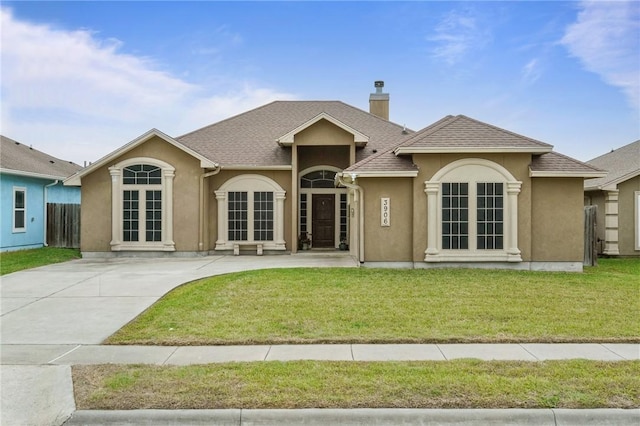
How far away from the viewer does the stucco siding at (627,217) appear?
1814 centimetres

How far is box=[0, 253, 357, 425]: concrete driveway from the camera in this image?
4793 mm

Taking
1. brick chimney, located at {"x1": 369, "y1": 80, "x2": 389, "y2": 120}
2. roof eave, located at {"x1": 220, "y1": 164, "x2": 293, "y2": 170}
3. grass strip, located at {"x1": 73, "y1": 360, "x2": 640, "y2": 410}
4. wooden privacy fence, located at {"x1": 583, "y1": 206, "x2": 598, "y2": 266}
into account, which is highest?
brick chimney, located at {"x1": 369, "y1": 80, "x2": 389, "y2": 120}

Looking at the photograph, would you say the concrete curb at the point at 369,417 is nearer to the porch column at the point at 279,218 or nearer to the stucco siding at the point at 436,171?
the stucco siding at the point at 436,171

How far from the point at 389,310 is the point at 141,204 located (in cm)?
1134

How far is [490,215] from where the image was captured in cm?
1352

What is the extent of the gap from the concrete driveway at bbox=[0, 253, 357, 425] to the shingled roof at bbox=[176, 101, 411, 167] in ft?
13.4

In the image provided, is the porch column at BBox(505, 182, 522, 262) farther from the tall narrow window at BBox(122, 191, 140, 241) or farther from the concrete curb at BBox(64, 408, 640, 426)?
the tall narrow window at BBox(122, 191, 140, 241)

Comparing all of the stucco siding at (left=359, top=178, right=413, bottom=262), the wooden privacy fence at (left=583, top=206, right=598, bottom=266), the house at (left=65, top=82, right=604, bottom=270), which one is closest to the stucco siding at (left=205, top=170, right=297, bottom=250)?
the house at (left=65, top=82, right=604, bottom=270)

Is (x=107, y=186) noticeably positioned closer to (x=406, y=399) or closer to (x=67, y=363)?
(x=67, y=363)

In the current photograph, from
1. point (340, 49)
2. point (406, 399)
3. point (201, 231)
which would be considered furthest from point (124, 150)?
point (406, 399)

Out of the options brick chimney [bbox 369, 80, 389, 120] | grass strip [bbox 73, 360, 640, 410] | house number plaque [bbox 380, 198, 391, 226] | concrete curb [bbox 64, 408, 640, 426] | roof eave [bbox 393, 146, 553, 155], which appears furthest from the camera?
brick chimney [bbox 369, 80, 389, 120]

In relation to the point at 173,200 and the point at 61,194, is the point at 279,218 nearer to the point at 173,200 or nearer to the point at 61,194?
the point at 173,200

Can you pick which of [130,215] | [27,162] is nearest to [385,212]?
[130,215]

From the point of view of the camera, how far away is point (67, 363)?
576cm
